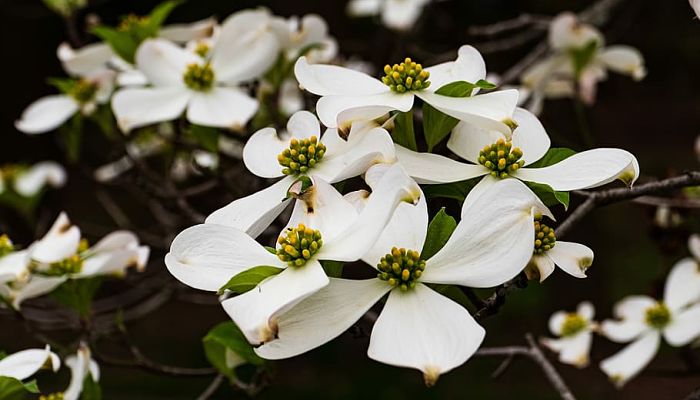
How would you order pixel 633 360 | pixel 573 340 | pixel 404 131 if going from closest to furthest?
pixel 404 131
pixel 633 360
pixel 573 340

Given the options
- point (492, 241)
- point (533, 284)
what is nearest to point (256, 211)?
point (492, 241)

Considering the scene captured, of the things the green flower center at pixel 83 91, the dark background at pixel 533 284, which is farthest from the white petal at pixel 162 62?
the dark background at pixel 533 284

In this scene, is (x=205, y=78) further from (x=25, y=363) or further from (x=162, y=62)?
(x=25, y=363)

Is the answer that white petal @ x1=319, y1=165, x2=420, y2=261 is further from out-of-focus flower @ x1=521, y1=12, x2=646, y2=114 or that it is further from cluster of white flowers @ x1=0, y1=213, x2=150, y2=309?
out-of-focus flower @ x1=521, y1=12, x2=646, y2=114

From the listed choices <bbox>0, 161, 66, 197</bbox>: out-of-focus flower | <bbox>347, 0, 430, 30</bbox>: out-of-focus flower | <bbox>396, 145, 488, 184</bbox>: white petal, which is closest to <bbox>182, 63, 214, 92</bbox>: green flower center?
<bbox>396, 145, 488, 184</bbox>: white petal

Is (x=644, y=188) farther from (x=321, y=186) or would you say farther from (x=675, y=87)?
(x=675, y=87)
